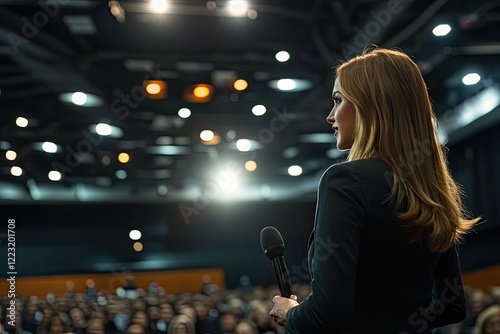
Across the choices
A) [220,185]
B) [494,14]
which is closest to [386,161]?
[494,14]

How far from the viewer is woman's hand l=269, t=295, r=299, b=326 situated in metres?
1.58

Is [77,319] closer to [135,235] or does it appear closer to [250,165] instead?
[250,165]

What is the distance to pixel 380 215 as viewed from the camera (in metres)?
1.46

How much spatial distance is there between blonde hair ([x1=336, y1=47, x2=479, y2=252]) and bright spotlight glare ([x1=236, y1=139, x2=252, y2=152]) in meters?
17.0

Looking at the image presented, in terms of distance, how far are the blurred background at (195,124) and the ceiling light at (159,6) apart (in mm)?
22

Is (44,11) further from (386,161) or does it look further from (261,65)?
(386,161)

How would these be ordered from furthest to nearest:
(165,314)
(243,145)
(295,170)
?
1. (295,170)
2. (243,145)
3. (165,314)

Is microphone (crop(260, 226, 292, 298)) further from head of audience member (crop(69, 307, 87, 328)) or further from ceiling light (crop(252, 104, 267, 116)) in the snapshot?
ceiling light (crop(252, 104, 267, 116))

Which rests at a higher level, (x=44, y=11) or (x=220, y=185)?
(x=220, y=185)

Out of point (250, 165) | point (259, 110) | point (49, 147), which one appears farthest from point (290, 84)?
point (250, 165)

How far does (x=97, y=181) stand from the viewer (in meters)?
24.4

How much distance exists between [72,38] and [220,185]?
13.9 metres

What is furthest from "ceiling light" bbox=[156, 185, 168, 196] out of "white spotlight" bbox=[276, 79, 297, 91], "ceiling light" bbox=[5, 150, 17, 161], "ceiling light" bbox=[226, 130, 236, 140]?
"white spotlight" bbox=[276, 79, 297, 91]

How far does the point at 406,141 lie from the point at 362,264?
0.29 metres
